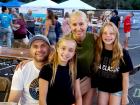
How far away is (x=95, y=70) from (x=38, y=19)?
1973 centimetres

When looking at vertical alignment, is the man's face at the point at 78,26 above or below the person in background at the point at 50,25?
above

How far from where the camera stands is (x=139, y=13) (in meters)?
32.8

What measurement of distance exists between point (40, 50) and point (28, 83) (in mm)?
306

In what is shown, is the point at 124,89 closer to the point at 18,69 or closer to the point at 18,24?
the point at 18,69

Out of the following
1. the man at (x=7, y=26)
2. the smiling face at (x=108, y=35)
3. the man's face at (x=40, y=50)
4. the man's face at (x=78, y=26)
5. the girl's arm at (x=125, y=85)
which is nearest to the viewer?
the man's face at (x=40, y=50)

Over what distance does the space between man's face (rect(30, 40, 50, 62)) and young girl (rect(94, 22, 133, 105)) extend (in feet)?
2.57

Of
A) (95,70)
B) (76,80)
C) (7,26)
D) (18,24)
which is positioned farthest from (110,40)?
(7,26)

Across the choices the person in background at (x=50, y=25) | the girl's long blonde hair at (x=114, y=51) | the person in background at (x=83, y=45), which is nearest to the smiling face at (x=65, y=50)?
the person in background at (x=83, y=45)

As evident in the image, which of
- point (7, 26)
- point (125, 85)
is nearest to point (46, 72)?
point (125, 85)

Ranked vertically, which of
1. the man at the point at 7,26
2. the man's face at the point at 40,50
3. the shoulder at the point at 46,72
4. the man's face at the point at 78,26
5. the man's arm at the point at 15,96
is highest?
the man's face at the point at 78,26

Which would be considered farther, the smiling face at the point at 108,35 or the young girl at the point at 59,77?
the smiling face at the point at 108,35

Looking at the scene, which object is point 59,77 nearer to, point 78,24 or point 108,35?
point 78,24

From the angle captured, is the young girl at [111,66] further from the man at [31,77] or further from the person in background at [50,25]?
the person in background at [50,25]

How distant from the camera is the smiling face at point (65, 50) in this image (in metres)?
3.70
